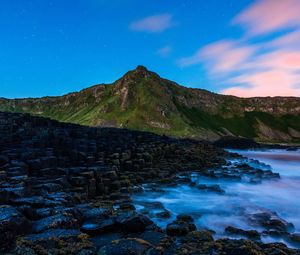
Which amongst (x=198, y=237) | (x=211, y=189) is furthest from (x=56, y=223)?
(x=211, y=189)

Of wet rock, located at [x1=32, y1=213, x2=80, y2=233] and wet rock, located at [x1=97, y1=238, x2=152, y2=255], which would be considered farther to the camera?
wet rock, located at [x1=32, y1=213, x2=80, y2=233]

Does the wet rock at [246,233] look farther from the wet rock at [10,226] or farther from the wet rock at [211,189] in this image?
the wet rock at [211,189]

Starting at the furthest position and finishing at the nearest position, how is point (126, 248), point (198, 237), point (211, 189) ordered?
point (211, 189), point (198, 237), point (126, 248)

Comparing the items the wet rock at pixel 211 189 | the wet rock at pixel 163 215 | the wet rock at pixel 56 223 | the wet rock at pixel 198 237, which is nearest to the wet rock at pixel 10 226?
the wet rock at pixel 56 223

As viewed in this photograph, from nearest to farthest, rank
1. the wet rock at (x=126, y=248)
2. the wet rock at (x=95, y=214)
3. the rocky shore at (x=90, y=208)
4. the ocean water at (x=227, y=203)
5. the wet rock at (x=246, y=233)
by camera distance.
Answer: the wet rock at (x=126, y=248)
the rocky shore at (x=90, y=208)
the wet rock at (x=95, y=214)
the wet rock at (x=246, y=233)
the ocean water at (x=227, y=203)

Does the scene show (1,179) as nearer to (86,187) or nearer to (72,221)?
(86,187)

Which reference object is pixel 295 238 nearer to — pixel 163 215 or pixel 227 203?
pixel 163 215

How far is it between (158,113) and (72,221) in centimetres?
16347

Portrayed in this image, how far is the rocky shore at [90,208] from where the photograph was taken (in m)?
9.26

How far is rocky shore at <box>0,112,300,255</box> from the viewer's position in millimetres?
9258

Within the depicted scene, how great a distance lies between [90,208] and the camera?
13453 millimetres

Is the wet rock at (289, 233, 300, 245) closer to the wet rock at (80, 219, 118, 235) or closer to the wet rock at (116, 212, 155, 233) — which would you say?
the wet rock at (116, 212, 155, 233)

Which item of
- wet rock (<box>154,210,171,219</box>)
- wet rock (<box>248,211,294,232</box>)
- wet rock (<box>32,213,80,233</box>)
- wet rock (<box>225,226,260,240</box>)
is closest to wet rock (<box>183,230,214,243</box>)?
wet rock (<box>225,226,260,240</box>)

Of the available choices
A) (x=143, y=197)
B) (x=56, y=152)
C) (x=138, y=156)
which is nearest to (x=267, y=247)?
(x=143, y=197)
